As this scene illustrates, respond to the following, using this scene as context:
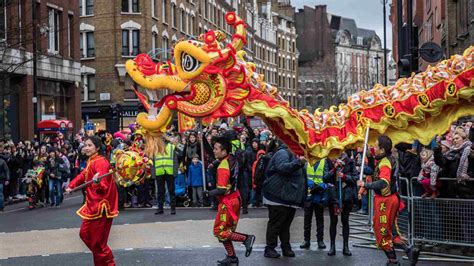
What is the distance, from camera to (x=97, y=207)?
936cm

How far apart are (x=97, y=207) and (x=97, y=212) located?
0.06 m

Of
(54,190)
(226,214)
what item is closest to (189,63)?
(226,214)

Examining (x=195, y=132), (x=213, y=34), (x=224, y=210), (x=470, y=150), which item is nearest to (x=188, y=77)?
(x=213, y=34)

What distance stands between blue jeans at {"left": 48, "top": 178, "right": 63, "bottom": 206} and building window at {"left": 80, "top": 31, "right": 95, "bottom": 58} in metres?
26.1

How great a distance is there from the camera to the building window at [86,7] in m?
45.4

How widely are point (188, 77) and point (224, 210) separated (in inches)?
80.9

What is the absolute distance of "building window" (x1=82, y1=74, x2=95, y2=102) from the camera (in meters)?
45.8

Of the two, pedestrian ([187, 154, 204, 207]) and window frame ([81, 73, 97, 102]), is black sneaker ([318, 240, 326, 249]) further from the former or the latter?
window frame ([81, 73, 97, 102])

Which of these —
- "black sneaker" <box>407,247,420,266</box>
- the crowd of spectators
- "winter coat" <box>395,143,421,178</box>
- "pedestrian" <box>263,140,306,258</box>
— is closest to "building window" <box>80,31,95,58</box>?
the crowd of spectators

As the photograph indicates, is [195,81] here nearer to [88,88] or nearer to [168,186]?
[168,186]

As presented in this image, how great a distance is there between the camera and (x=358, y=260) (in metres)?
11.0

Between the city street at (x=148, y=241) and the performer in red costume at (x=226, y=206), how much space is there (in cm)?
67

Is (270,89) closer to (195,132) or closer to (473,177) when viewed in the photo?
(473,177)

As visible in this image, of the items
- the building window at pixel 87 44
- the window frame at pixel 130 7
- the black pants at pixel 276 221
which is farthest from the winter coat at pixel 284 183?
the building window at pixel 87 44
